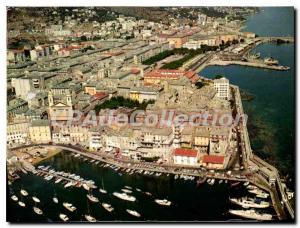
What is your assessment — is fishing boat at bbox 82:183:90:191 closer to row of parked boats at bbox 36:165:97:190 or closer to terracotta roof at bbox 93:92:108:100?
row of parked boats at bbox 36:165:97:190

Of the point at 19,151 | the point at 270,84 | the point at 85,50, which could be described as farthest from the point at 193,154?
the point at 85,50

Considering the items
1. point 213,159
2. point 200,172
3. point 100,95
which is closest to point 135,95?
point 100,95

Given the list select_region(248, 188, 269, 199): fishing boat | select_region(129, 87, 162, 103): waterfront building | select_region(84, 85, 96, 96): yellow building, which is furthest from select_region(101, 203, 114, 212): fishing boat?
select_region(84, 85, 96, 96): yellow building

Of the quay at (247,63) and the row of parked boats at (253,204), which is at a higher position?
the quay at (247,63)

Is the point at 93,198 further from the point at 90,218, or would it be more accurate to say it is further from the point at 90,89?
the point at 90,89

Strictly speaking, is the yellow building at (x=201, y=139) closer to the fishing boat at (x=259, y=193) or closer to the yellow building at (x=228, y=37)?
the fishing boat at (x=259, y=193)

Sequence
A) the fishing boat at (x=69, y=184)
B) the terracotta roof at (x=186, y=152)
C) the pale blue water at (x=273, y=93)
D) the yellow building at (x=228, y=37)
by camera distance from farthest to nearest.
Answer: the yellow building at (x=228, y=37)
the terracotta roof at (x=186, y=152)
the fishing boat at (x=69, y=184)
the pale blue water at (x=273, y=93)

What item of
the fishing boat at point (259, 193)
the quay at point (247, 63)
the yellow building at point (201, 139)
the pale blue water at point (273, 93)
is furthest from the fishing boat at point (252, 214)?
the quay at point (247, 63)
